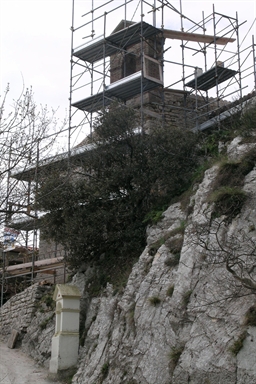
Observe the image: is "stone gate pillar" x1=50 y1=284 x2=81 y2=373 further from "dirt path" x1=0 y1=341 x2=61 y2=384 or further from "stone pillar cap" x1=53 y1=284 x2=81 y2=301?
"dirt path" x1=0 y1=341 x2=61 y2=384

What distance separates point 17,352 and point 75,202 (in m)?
4.73

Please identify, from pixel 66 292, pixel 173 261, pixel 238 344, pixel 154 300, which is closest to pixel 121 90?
pixel 66 292

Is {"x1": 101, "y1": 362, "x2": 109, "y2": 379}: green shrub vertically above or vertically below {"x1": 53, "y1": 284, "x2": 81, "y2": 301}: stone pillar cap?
below

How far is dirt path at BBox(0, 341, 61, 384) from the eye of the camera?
518 inches

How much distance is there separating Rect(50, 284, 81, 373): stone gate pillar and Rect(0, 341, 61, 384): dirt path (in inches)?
20.3

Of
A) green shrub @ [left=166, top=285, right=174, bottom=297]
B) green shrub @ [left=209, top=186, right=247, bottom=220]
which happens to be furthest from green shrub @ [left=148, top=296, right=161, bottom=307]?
green shrub @ [left=209, top=186, right=247, bottom=220]

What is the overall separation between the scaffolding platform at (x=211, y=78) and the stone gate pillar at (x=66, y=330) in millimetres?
10057

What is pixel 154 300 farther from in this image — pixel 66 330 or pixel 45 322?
pixel 45 322

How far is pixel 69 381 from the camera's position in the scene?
12594 mm

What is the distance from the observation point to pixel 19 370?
1398cm

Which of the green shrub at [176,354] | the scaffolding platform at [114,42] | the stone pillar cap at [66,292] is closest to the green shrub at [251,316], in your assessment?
the green shrub at [176,354]

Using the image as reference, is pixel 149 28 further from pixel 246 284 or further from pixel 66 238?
pixel 246 284

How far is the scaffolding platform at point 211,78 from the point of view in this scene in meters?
20.2

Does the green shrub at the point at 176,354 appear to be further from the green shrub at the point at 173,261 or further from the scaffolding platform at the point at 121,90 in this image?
the scaffolding platform at the point at 121,90
